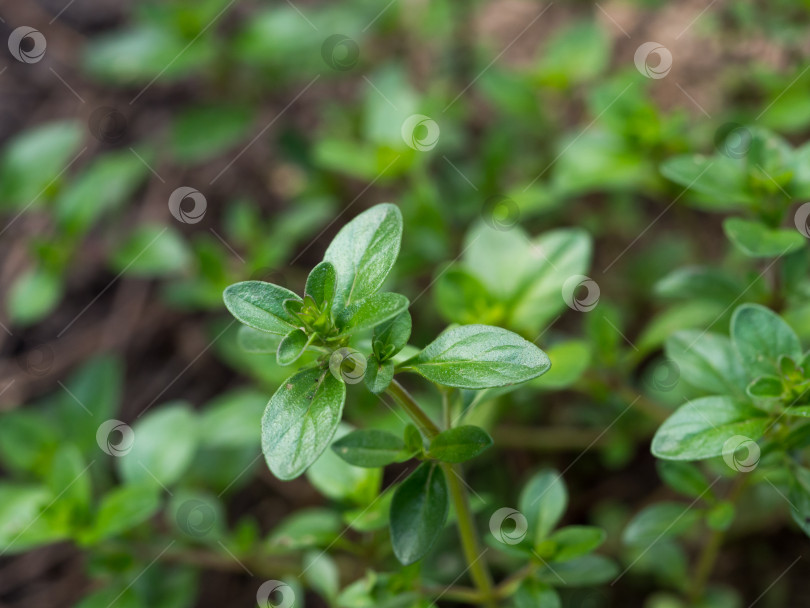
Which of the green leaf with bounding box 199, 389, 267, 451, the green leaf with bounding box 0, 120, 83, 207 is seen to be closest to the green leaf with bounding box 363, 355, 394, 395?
the green leaf with bounding box 199, 389, 267, 451

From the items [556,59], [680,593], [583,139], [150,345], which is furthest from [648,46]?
[150,345]

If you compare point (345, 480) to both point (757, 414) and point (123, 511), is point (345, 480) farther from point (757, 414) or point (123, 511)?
point (757, 414)

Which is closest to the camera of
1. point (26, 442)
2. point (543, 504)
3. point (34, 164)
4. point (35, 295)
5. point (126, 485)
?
point (543, 504)

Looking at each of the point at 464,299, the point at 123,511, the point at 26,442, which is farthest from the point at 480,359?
the point at 26,442

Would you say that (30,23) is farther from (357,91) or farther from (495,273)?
(495,273)

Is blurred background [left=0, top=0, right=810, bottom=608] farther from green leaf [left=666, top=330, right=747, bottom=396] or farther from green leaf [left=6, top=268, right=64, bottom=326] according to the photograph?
green leaf [left=666, top=330, right=747, bottom=396]

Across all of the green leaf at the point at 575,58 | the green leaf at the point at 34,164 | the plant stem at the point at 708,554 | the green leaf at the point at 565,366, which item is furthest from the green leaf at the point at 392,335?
the green leaf at the point at 34,164
